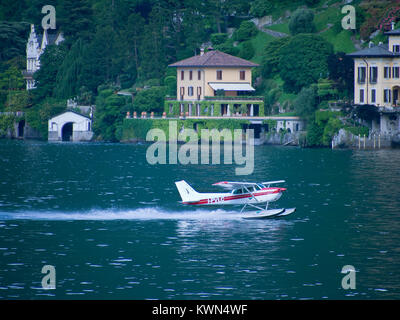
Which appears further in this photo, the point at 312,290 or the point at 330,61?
the point at 330,61

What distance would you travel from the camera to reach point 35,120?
128250mm

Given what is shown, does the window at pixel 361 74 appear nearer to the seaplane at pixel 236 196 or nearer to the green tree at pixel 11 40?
the seaplane at pixel 236 196

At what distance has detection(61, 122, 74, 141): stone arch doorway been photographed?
4911 inches

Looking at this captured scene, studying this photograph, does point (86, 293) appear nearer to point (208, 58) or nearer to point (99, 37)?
point (208, 58)

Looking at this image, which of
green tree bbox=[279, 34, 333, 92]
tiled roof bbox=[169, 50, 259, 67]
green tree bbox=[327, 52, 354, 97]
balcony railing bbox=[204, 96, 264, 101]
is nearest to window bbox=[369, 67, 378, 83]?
green tree bbox=[327, 52, 354, 97]

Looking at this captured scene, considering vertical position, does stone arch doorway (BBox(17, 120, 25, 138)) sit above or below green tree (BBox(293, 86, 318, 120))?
below

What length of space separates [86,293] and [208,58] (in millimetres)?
91168

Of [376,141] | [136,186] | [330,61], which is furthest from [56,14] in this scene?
[136,186]

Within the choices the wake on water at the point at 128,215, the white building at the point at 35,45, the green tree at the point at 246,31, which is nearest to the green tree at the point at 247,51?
the green tree at the point at 246,31

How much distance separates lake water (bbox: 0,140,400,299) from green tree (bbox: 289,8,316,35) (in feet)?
174

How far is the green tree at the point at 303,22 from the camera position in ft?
387

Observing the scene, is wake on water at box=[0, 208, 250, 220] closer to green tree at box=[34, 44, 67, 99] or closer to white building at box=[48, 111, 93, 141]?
white building at box=[48, 111, 93, 141]

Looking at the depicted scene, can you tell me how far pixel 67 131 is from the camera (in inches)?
4968

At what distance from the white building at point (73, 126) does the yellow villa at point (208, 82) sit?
41.7 feet
